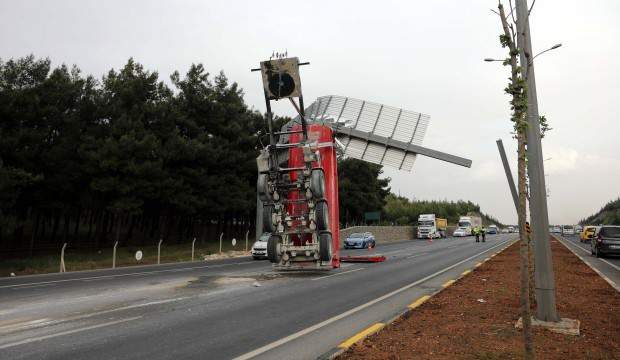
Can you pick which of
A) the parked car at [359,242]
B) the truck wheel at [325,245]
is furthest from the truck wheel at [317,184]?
the parked car at [359,242]

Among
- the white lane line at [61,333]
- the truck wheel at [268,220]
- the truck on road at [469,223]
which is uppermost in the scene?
the truck on road at [469,223]

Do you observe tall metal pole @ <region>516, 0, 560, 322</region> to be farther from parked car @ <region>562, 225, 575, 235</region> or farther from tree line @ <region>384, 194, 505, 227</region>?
parked car @ <region>562, 225, 575, 235</region>

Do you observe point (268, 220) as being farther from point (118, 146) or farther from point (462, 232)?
point (462, 232)

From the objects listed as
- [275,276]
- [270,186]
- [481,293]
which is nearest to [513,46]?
[481,293]

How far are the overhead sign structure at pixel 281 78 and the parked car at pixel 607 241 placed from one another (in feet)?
65.6

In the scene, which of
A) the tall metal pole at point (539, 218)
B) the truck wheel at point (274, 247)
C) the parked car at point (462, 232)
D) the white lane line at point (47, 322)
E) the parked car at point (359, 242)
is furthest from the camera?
the parked car at point (462, 232)

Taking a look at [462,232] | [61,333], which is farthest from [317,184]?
[462,232]

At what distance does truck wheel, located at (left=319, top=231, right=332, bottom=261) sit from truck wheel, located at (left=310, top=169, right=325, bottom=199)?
4.00 feet

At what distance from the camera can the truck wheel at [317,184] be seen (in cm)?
1348

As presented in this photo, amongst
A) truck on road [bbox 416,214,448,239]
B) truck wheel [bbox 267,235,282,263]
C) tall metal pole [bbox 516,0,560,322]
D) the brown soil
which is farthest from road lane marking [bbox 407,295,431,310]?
truck on road [bbox 416,214,448,239]

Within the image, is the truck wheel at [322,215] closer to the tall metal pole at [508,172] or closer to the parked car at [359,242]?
the tall metal pole at [508,172]

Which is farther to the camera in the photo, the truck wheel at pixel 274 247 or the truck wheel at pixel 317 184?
the truck wheel at pixel 274 247

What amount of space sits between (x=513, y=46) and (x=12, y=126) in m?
27.8

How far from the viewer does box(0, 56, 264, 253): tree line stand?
2523 cm
